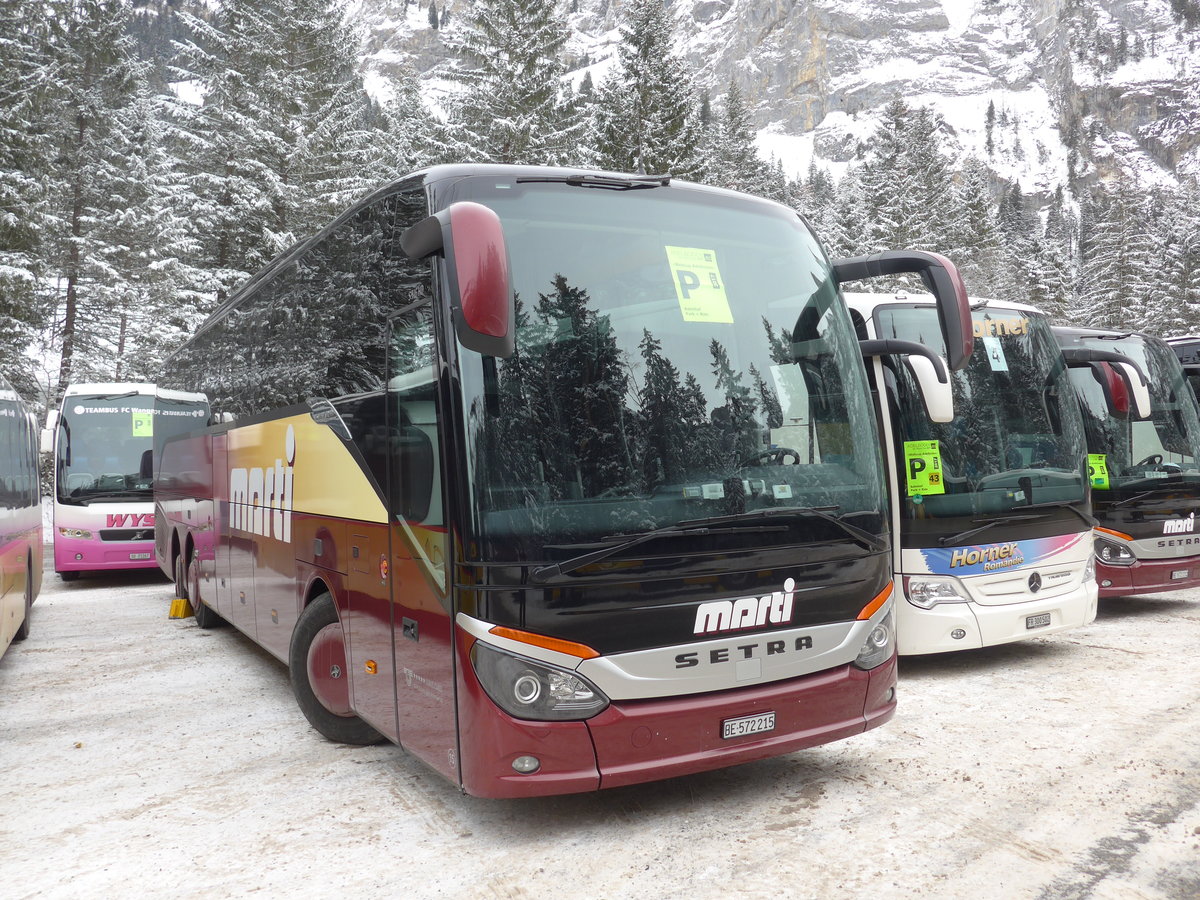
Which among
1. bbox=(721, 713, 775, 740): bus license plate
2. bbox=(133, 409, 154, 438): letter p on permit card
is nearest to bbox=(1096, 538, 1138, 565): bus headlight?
bbox=(721, 713, 775, 740): bus license plate

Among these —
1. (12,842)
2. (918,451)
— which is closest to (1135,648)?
(918,451)

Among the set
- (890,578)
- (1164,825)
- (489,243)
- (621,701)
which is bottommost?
(1164,825)

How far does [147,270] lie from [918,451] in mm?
29020

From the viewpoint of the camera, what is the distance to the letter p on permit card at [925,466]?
7227 millimetres

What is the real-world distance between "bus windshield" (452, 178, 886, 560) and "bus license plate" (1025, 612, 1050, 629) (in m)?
3.16

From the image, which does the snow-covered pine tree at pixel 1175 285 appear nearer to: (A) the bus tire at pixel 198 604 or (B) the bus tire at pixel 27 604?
(A) the bus tire at pixel 198 604

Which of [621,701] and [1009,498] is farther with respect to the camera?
[1009,498]

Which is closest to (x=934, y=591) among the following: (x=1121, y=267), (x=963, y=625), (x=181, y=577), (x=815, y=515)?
(x=963, y=625)

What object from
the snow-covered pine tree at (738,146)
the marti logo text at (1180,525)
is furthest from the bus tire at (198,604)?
the snow-covered pine tree at (738,146)

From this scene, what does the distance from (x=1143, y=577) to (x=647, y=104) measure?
1047 inches

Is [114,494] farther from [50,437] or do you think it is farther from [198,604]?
[198,604]

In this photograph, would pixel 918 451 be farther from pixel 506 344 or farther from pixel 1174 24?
pixel 1174 24

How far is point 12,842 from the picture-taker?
466 cm

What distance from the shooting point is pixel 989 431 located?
7445 millimetres
